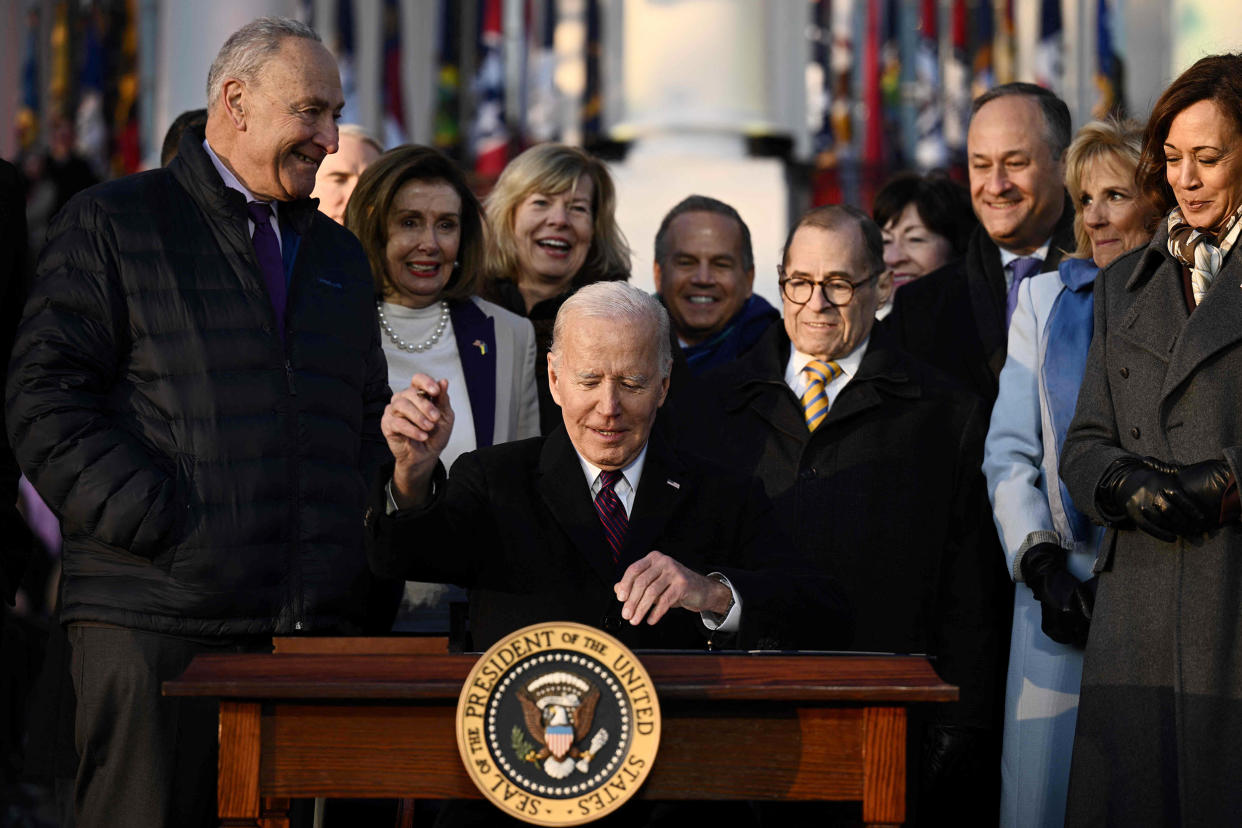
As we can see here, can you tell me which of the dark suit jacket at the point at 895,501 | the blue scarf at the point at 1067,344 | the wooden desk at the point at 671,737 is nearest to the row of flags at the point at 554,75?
the dark suit jacket at the point at 895,501

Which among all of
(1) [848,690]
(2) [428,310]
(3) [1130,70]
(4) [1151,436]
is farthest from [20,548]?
(3) [1130,70]

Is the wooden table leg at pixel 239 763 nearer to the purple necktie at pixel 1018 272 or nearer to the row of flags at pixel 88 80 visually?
the purple necktie at pixel 1018 272

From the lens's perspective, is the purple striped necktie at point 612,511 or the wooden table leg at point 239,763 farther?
the purple striped necktie at point 612,511

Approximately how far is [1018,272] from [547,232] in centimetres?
142

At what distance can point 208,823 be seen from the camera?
349 cm

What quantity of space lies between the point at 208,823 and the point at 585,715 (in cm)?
125

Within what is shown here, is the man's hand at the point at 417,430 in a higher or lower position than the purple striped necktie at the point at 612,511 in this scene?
higher

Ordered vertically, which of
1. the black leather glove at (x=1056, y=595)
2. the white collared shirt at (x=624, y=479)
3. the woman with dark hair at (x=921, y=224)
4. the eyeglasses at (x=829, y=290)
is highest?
the woman with dark hair at (x=921, y=224)

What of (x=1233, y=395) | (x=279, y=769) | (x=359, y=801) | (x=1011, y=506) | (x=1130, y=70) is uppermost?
(x=1130, y=70)

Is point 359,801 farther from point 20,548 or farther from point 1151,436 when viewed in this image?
point 1151,436

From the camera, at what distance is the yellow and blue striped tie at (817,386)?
174 inches

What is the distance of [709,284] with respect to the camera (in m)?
5.24

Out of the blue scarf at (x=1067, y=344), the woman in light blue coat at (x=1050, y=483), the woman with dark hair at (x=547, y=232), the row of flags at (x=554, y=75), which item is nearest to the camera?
the woman in light blue coat at (x=1050, y=483)

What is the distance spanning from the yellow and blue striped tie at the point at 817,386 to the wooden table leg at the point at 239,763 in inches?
82.7
